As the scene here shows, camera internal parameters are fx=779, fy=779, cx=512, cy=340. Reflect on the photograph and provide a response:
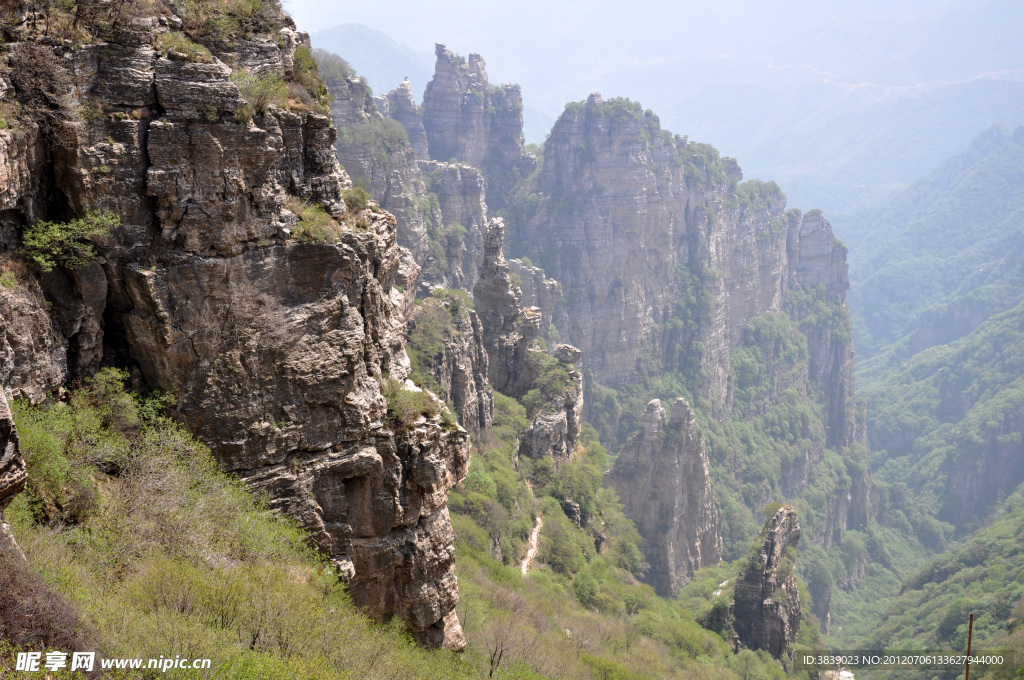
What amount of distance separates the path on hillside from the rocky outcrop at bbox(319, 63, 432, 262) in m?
26.3

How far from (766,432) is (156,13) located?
373 feet

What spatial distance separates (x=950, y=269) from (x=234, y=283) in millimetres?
199321

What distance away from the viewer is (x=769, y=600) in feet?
159

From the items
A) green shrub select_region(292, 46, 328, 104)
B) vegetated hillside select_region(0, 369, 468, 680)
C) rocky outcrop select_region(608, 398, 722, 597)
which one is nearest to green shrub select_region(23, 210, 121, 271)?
vegetated hillside select_region(0, 369, 468, 680)

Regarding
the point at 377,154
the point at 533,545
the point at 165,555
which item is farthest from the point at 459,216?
the point at 165,555

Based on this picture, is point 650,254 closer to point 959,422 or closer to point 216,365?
point 959,422

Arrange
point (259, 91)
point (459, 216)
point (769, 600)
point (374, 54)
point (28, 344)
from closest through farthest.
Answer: point (28, 344), point (259, 91), point (769, 600), point (459, 216), point (374, 54)

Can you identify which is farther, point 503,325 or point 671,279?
point 671,279

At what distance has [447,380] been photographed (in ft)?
143

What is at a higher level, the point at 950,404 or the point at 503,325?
the point at 503,325

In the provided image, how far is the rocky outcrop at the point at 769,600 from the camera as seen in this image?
159ft

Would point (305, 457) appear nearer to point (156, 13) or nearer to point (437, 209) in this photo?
point (156, 13)

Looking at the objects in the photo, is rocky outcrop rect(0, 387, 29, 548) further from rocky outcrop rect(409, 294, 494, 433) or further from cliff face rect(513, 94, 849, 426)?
cliff face rect(513, 94, 849, 426)

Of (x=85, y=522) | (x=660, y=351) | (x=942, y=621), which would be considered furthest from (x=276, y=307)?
(x=660, y=351)
